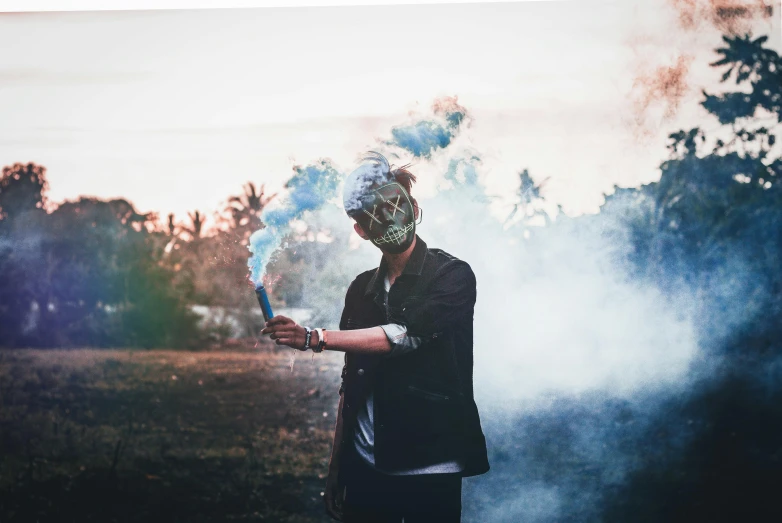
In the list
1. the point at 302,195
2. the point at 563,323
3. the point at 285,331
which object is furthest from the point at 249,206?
the point at 563,323

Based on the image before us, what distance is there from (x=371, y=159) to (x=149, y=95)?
1.46 metres

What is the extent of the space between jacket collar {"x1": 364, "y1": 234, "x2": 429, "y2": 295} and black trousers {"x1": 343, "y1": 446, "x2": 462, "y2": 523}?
747 mm

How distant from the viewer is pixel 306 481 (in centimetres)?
405

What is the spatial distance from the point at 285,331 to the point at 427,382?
699 mm

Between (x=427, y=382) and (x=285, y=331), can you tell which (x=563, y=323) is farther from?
(x=285, y=331)

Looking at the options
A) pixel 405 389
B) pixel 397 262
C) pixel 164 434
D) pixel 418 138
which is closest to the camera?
pixel 405 389

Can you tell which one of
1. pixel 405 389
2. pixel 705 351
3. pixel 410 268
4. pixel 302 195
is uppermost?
pixel 302 195

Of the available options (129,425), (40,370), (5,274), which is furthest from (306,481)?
(5,274)

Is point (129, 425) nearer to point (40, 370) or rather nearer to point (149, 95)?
point (40, 370)

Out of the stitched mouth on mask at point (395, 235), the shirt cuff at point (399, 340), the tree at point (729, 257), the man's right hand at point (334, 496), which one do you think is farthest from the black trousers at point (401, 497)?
the tree at point (729, 257)

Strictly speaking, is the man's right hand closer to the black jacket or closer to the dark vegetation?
the black jacket

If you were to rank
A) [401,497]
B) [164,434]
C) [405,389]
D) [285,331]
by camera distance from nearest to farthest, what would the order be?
1. [285,331]
2. [401,497]
3. [405,389]
4. [164,434]

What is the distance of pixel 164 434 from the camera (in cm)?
415

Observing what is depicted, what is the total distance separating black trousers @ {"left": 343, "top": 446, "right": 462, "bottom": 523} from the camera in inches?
111
